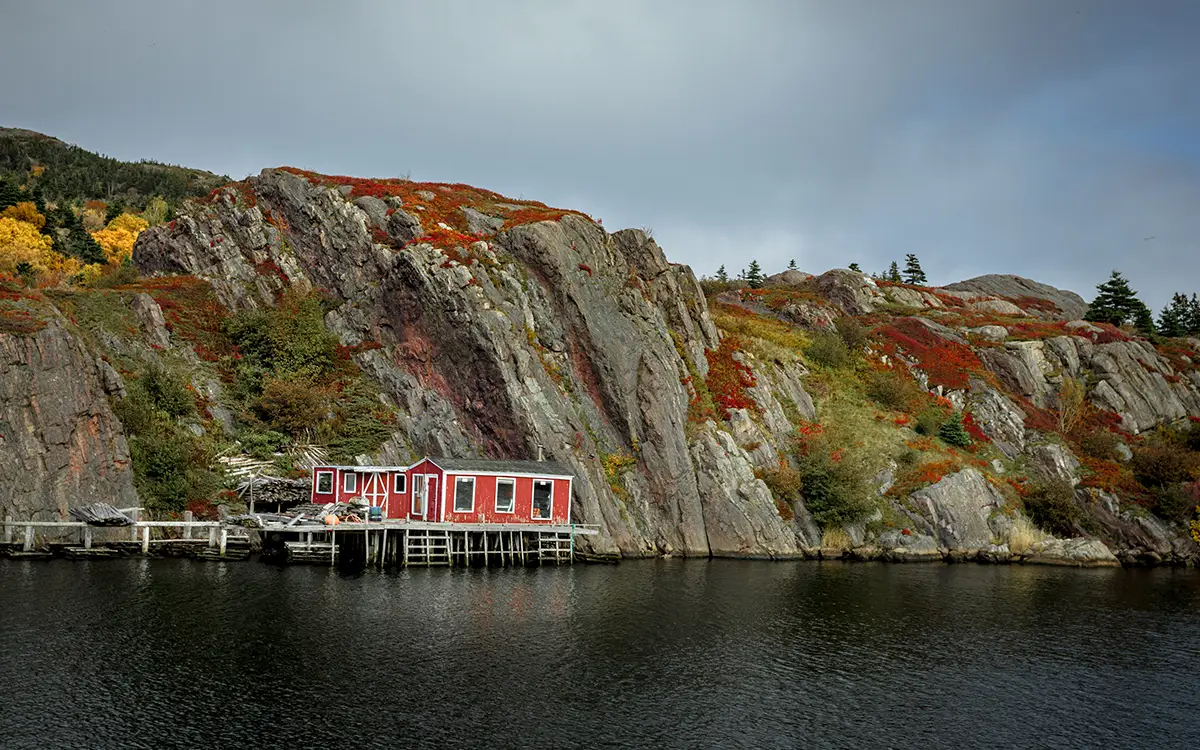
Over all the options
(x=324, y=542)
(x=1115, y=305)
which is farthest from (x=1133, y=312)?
(x=324, y=542)

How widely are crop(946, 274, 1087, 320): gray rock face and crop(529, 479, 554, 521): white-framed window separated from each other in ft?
383

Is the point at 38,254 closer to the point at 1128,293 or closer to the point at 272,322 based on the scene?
the point at 272,322

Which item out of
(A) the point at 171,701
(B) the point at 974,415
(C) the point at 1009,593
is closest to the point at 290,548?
(A) the point at 171,701

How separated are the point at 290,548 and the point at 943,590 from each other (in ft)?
134

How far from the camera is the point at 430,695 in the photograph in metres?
25.7

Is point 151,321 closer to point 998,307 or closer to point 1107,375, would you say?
point 1107,375

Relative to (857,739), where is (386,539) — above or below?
above

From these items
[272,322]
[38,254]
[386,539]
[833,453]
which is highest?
[38,254]

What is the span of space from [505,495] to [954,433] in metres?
47.2

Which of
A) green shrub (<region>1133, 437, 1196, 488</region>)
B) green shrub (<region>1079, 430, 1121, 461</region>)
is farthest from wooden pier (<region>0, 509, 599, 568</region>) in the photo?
green shrub (<region>1079, 430, 1121, 461</region>)

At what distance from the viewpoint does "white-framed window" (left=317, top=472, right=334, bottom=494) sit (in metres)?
56.0

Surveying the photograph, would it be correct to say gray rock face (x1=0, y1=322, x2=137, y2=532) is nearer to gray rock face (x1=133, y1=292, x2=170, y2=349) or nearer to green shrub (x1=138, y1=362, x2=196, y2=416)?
green shrub (x1=138, y1=362, x2=196, y2=416)

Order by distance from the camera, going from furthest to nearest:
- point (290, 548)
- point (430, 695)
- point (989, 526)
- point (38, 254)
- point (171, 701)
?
point (38, 254), point (989, 526), point (290, 548), point (430, 695), point (171, 701)

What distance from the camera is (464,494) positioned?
5275cm
